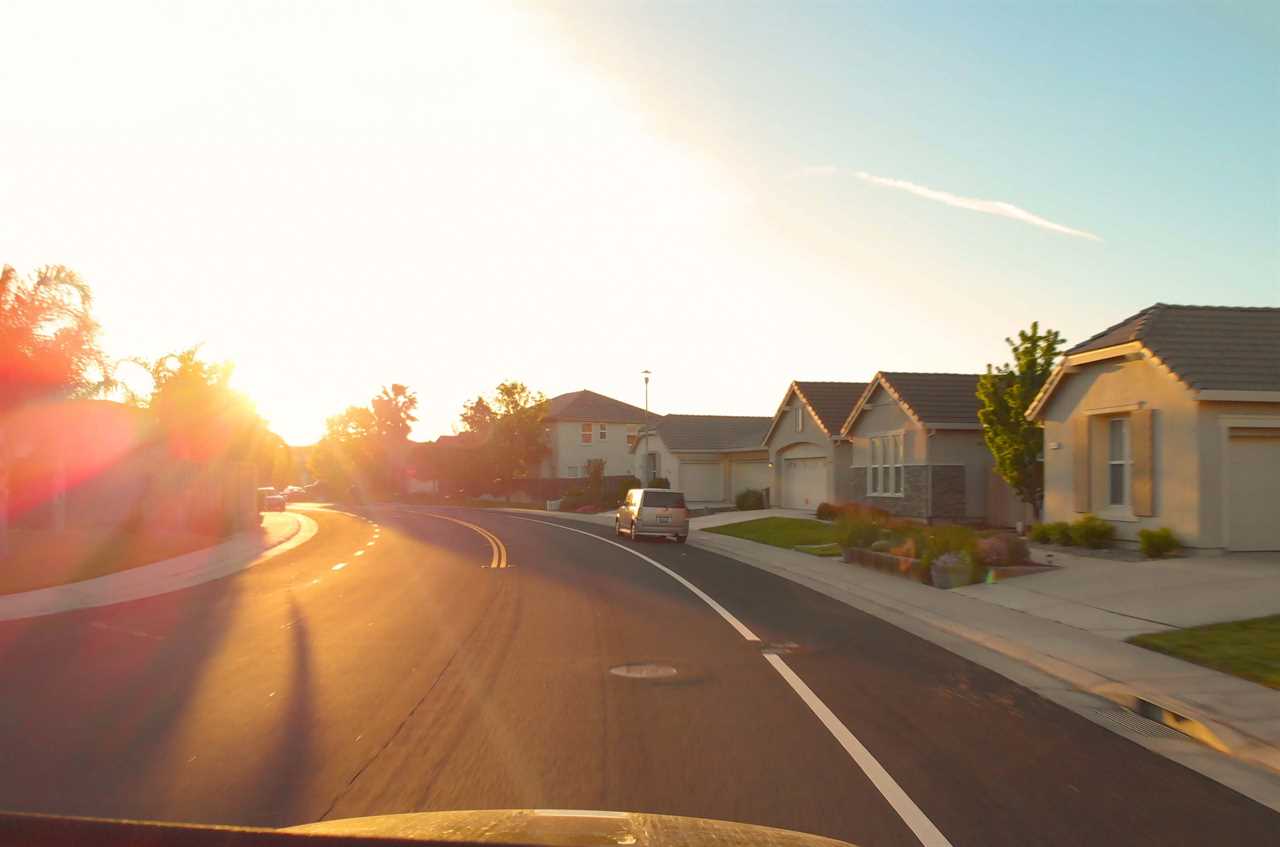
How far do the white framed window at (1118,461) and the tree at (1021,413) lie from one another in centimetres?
501

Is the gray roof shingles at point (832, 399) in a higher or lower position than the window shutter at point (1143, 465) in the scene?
higher


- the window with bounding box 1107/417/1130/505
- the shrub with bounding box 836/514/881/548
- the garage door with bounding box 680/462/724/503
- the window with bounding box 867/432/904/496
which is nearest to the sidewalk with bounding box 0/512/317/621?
the shrub with bounding box 836/514/881/548

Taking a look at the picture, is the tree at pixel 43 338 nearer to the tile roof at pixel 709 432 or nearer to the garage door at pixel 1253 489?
the garage door at pixel 1253 489

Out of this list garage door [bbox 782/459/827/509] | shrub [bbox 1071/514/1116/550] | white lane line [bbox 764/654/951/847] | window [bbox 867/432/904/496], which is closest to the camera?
white lane line [bbox 764/654/951/847]

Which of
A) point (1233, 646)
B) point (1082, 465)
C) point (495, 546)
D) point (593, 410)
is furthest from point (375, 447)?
point (1233, 646)

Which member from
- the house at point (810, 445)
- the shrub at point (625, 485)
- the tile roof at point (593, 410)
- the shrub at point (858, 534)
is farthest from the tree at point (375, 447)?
the shrub at point (858, 534)

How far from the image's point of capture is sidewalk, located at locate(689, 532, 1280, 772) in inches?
327

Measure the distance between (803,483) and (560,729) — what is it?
37817 millimetres

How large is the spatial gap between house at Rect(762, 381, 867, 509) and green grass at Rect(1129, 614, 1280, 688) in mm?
28514

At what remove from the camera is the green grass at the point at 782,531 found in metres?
31.3

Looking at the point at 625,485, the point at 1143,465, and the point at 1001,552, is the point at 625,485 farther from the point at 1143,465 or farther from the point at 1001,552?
the point at 1001,552

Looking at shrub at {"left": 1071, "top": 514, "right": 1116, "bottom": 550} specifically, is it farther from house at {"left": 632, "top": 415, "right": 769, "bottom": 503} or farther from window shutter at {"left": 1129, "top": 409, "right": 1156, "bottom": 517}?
house at {"left": 632, "top": 415, "right": 769, "bottom": 503}

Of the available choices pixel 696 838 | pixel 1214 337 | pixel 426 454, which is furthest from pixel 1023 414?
pixel 426 454

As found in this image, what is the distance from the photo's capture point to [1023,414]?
2845cm
